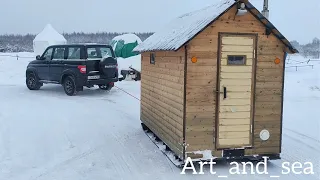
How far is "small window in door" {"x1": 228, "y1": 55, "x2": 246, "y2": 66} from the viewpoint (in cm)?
525

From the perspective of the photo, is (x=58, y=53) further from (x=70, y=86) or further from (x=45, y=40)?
(x=45, y=40)

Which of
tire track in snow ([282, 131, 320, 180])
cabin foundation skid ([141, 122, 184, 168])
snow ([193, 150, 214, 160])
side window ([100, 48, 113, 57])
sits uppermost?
side window ([100, 48, 113, 57])

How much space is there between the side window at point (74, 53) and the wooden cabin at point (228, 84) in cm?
714

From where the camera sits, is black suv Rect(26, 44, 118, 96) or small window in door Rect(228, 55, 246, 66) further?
black suv Rect(26, 44, 118, 96)

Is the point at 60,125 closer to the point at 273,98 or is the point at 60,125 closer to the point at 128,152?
the point at 128,152

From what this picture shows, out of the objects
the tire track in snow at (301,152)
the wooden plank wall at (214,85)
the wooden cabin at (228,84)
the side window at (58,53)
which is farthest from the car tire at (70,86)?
the wooden plank wall at (214,85)

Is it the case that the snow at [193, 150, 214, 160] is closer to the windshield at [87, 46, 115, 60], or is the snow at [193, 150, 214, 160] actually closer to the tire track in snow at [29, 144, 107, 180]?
the tire track in snow at [29, 144, 107, 180]

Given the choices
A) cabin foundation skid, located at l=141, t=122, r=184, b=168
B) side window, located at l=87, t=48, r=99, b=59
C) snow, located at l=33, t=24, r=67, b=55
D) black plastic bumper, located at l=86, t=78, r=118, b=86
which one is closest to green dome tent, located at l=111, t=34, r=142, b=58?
snow, located at l=33, t=24, r=67, b=55

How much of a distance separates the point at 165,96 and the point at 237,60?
144 centimetres

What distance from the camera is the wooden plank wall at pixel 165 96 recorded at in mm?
5316

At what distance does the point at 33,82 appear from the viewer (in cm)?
1406

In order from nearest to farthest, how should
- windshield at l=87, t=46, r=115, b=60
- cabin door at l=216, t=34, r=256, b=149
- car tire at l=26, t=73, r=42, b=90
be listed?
cabin door at l=216, t=34, r=256, b=149, windshield at l=87, t=46, r=115, b=60, car tire at l=26, t=73, r=42, b=90

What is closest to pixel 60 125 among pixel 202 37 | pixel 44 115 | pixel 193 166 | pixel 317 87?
pixel 44 115

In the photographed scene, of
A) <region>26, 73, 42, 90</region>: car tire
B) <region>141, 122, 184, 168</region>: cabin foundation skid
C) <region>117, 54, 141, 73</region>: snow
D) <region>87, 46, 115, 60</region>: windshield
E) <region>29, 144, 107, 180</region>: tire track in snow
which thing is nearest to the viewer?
<region>29, 144, 107, 180</region>: tire track in snow
